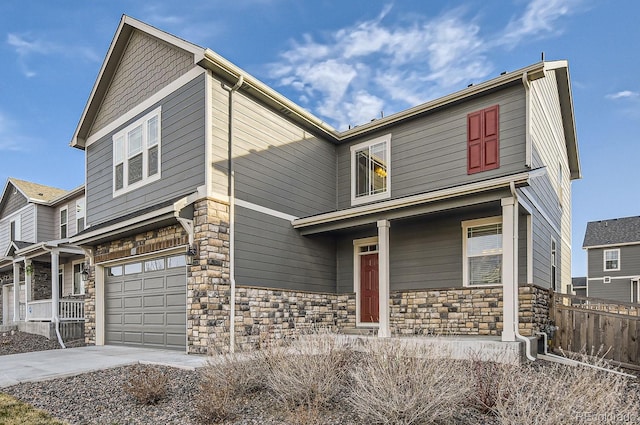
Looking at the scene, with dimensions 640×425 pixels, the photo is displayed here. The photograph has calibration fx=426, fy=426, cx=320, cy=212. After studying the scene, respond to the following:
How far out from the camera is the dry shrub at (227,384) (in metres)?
4.63

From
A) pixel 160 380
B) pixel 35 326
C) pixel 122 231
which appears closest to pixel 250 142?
pixel 122 231

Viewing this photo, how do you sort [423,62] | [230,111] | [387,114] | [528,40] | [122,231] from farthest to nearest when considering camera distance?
[423,62] < [528,40] < [387,114] < [122,231] < [230,111]

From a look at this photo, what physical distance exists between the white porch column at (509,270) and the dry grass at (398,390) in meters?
2.18

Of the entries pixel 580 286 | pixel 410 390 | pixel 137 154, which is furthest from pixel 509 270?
pixel 580 286

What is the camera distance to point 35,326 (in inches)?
551

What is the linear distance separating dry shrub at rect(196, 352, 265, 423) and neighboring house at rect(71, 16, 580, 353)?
2285 mm

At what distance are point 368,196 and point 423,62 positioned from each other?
6.23 metres

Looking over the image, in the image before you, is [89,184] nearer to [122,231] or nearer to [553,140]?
[122,231]

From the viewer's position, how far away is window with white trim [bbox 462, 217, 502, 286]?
30.4 ft

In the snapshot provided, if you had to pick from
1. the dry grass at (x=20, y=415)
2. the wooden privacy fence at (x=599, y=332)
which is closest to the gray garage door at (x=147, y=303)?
the dry grass at (x=20, y=415)

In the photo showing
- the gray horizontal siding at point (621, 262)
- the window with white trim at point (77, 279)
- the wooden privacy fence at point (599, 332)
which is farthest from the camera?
the gray horizontal siding at point (621, 262)

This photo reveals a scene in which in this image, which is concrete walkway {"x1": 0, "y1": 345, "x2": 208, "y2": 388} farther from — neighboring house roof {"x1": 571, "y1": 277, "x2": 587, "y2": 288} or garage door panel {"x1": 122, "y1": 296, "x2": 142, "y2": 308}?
neighboring house roof {"x1": 571, "y1": 277, "x2": 587, "y2": 288}

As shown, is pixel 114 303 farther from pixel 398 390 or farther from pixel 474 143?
pixel 474 143

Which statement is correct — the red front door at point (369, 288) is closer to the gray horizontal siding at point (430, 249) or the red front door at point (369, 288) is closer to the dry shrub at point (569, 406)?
the gray horizontal siding at point (430, 249)
